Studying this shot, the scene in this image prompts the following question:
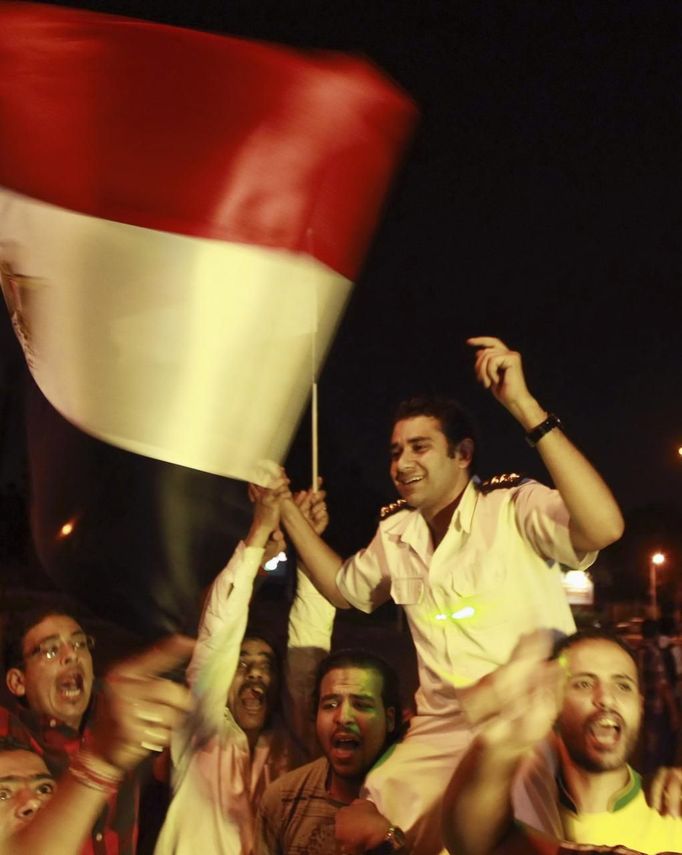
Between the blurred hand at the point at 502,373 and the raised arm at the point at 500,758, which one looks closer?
the raised arm at the point at 500,758

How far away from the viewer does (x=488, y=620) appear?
2758 millimetres

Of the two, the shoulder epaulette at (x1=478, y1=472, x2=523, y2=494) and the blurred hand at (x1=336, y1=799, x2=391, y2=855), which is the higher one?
the shoulder epaulette at (x1=478, y1=472, x2=523, y2=494)

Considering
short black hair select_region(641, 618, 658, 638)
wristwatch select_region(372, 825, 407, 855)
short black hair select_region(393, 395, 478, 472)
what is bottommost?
wristwatch select_region(372, 825, 407, 855)

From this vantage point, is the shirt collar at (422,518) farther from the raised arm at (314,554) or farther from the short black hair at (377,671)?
the short black hair at (377,671)

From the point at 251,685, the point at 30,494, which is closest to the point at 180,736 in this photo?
the point at 251,685

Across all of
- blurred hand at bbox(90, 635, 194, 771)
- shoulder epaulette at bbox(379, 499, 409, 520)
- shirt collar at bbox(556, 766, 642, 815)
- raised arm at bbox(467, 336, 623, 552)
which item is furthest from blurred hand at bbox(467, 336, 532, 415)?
blurred hand at bbox(90, 635, 194, 771)

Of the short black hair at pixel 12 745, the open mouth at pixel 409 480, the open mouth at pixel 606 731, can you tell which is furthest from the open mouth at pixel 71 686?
the open mouth at pixel 606 731

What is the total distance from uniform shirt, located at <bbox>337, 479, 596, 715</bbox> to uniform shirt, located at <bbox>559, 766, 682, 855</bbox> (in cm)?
43

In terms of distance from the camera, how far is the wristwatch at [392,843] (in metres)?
2.75

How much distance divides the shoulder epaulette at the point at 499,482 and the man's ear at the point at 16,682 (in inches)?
60.0

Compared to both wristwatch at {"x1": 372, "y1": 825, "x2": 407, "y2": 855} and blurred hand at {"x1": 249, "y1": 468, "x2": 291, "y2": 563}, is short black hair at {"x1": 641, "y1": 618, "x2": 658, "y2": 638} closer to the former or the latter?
wristwatch at {"x1": 372, "y1": 825, "x2": 407, "y2": 855}

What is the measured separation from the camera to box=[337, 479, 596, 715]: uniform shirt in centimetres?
272

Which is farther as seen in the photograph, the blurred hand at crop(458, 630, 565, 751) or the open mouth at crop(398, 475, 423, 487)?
the open mouth at crop(398, 475, 423, 487)

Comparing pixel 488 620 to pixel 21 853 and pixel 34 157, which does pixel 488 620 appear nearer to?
pixel 21 853
